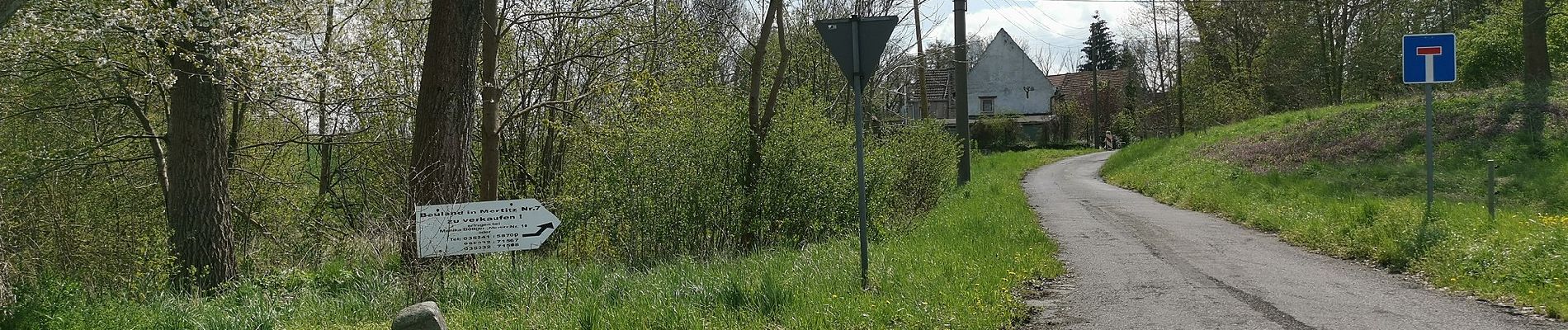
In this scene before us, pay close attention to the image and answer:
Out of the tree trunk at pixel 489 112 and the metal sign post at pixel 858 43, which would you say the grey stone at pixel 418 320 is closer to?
the metal sign post at pixel 858 43

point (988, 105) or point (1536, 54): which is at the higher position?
point (988, 105)

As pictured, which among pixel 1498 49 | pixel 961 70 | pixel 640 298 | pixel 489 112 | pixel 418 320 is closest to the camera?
pixel 418 320

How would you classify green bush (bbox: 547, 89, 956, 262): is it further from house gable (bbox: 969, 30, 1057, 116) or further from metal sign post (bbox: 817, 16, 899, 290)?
house gable (bbox: 969, 30, 1057, 116)

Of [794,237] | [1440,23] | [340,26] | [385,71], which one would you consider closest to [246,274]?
[385,71]

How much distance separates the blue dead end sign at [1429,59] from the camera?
9812mm

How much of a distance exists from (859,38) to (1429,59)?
6316 mm

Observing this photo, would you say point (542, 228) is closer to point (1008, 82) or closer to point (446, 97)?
point (446, 97)

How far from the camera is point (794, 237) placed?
1267 centimetres

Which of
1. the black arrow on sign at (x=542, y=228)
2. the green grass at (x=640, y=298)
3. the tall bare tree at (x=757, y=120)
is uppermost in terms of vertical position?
the tall bare tree at (x=757, y=120)

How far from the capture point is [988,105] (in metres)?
66.6

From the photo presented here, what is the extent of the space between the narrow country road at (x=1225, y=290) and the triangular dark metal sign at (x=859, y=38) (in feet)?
7.12

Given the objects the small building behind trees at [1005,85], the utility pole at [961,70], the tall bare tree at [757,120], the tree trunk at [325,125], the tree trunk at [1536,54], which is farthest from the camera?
the small building behind trees at [1005,85]

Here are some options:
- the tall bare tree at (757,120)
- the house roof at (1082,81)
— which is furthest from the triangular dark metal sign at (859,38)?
the house roof at (1082,81)

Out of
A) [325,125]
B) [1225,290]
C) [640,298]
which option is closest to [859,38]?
[640,298]
